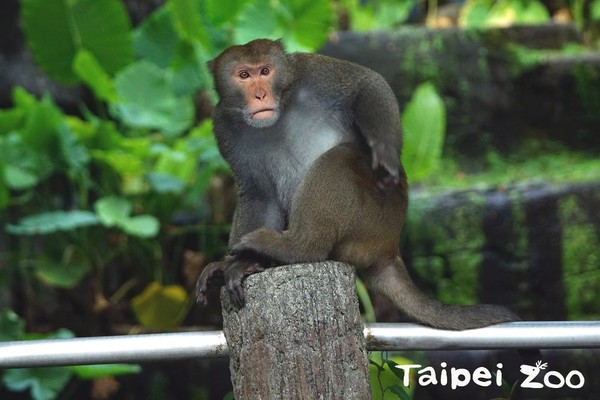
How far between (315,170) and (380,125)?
9.8 inches

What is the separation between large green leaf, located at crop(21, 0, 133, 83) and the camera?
5.51m

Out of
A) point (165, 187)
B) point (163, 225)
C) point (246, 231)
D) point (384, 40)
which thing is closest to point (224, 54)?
point (246, 231)

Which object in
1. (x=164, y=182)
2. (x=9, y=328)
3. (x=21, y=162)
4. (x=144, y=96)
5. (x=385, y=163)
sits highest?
(x=385, y=163)

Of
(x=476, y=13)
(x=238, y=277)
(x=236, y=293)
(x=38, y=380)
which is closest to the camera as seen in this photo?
(x=236, y=293)

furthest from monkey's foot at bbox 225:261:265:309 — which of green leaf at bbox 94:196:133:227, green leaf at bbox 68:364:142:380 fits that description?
green leaf at bbox 94:196:133:227

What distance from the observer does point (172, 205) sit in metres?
5.64

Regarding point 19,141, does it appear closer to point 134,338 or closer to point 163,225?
point 163,225

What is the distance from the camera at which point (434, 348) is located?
231 cm

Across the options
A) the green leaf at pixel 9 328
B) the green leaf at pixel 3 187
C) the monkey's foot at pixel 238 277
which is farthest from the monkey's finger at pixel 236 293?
the green leaf at pixel 3 187

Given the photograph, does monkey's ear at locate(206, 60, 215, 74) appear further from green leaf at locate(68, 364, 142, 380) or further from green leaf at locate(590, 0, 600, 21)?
green leaf at locate(590, 0, 600, 21)

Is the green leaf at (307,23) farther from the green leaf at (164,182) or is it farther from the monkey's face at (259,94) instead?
the monkey's face at (259,94)

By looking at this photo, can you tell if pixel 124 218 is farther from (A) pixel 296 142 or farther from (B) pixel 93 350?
(B) pixel 93 350

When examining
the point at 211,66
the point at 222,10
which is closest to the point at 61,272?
the point at 222,10

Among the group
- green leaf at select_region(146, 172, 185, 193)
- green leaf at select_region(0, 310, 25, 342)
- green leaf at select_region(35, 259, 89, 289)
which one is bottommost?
green leaf at select_region(0, 310, 25, 342)
